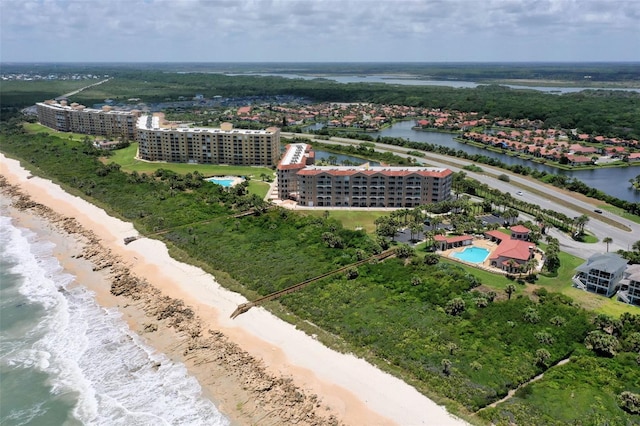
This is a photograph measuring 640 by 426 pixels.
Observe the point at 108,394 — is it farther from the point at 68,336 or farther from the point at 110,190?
the point at 110,190

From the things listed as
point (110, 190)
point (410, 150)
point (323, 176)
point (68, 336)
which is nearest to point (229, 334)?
point (68, 336)

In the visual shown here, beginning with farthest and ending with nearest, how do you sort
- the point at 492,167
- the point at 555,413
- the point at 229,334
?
the point at 492,167
the point at 229,334
the point at 555,413

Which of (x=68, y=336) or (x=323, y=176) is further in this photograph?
(x=323, y=176)

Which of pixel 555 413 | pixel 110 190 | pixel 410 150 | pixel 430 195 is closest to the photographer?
pixel 555 413

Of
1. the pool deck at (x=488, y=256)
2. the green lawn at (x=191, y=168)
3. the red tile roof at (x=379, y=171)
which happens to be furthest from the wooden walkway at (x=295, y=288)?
the green lawn at (x=191, y=168)

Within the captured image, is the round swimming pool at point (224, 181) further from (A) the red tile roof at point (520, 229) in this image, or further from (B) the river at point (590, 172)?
(A) the red tile roof at point (520, 229)
